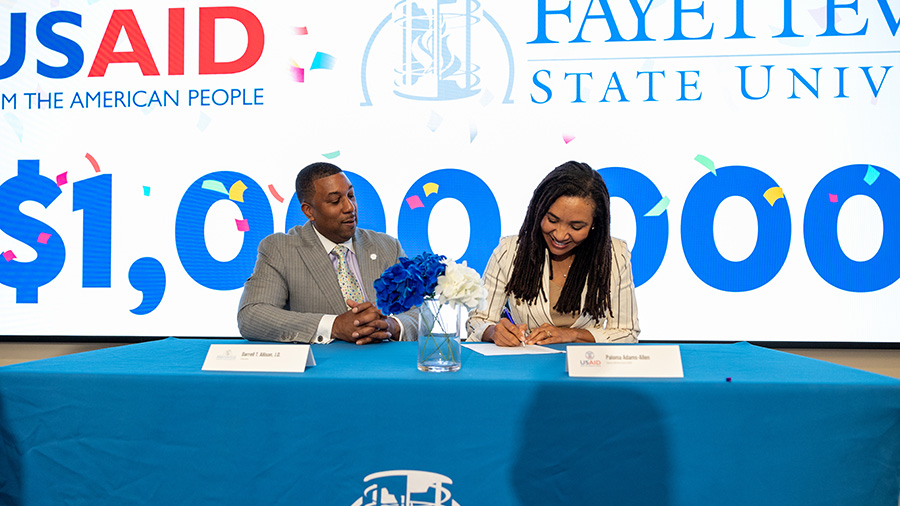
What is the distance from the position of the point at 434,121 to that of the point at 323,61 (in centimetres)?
66

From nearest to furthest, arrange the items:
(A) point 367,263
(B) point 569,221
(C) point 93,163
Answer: (B) point 569,221, (A) point 367,263, (C) point 93,163

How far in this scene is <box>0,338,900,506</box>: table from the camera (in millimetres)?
1305

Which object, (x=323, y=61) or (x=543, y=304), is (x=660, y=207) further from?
(x=323, y=61)

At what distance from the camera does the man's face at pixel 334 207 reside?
2.57m

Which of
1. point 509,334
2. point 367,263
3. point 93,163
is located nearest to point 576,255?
point 509,334

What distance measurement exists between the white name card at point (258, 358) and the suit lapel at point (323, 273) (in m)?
0.98

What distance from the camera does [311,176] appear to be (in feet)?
8.71

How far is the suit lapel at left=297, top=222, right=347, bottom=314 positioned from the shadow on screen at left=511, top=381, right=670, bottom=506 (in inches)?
52.6

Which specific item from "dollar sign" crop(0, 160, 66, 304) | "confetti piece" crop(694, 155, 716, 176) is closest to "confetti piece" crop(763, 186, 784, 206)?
"confetti piece" crop(694, 155, 716, 176)

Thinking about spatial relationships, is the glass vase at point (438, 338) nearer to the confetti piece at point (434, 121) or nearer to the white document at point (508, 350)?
the white document at point (508, 350)

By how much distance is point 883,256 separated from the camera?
3.03 metres

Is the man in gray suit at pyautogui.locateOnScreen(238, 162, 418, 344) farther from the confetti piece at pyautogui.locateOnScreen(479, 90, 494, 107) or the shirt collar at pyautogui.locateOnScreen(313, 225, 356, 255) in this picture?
the confetti piece at pyautogui.locateOnScreen(479, 90, 494, 107)

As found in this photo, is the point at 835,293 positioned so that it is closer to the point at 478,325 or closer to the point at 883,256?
the point at 883,256

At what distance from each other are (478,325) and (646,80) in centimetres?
165
